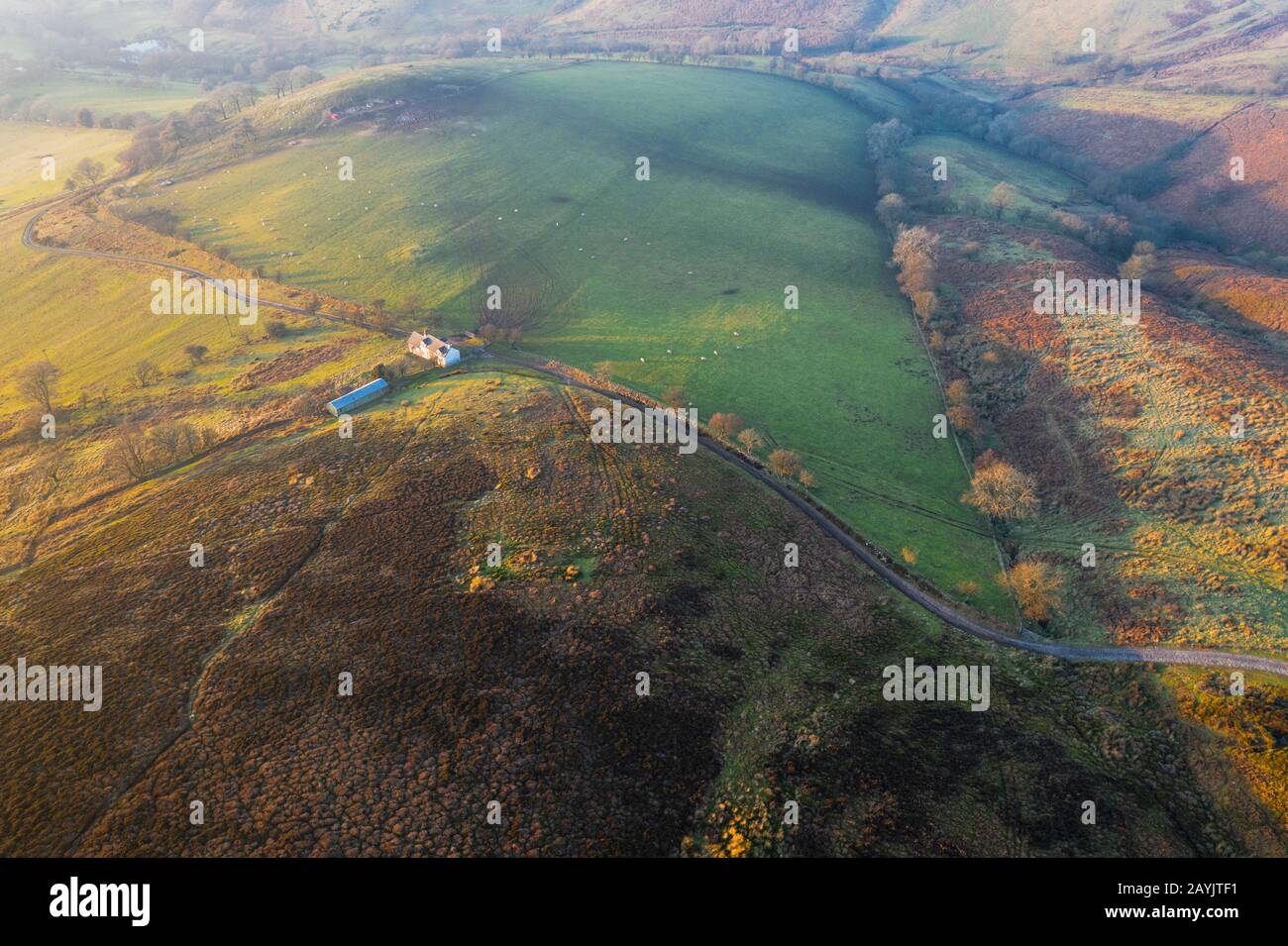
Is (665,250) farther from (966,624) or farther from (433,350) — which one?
(966,624)

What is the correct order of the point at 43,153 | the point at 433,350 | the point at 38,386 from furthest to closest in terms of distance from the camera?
1. the point at 43,153
2. the point at 433,350
3. the point at 38,386

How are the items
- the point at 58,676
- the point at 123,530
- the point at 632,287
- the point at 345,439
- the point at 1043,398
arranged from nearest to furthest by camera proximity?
the point at 58,676, the point at 123,530, the point at 345,439, the point at 1043,398, the point at 632,287

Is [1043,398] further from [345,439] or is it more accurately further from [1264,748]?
[345,439]

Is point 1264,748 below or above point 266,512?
below

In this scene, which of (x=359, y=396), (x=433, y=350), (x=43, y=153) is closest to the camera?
(x=359, y=396)

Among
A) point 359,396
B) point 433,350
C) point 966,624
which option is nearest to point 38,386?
point 359,396

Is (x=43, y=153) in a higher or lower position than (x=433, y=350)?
higher
